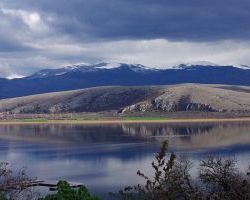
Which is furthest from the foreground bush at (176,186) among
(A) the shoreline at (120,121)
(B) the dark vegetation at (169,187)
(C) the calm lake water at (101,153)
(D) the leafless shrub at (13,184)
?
(A) the shoreline at (120,121)

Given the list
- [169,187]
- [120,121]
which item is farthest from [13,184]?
[120,121]

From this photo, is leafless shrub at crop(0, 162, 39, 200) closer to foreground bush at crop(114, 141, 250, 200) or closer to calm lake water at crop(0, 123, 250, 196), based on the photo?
foreground bush at crop(114, 141, 250, 200)

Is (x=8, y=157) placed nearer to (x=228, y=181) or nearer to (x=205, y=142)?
(x=205, y=142)

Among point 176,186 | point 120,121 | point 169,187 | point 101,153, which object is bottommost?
point 101,153

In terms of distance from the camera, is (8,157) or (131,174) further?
(8,157)

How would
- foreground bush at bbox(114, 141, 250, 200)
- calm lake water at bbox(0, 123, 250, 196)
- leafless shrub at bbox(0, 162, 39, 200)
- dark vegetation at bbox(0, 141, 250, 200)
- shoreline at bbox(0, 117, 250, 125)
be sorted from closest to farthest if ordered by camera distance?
foreground bush at bbox(114, 141, 250, 200) → dark vegetation at bbox(0, 141, 250, 200) → leafless shrub at bbox(0, 162, 39, 200) → calm lake water at bbox(0, 123, 250, 196) → shoreline at bbox(0, 117, 250, 125)

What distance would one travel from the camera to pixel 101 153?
82312mm

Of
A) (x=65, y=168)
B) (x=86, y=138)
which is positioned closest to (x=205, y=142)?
(x=86, y=138)

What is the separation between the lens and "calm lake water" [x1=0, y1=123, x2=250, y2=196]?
57.6 meters

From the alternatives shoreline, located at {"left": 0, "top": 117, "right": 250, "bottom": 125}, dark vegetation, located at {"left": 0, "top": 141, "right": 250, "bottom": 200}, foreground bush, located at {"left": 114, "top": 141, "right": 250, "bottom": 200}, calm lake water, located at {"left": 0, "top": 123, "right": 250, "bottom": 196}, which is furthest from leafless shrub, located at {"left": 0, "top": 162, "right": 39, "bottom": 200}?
shoreline, located at {"left": 0, "top": 117, "right": 250, "bottom": 125}

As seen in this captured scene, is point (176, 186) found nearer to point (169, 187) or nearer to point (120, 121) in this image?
point (169, 187)

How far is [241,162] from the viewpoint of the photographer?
2451 inches

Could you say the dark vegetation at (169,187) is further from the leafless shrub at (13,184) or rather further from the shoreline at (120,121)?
the shoreline at (120,121)

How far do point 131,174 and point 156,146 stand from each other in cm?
3132
